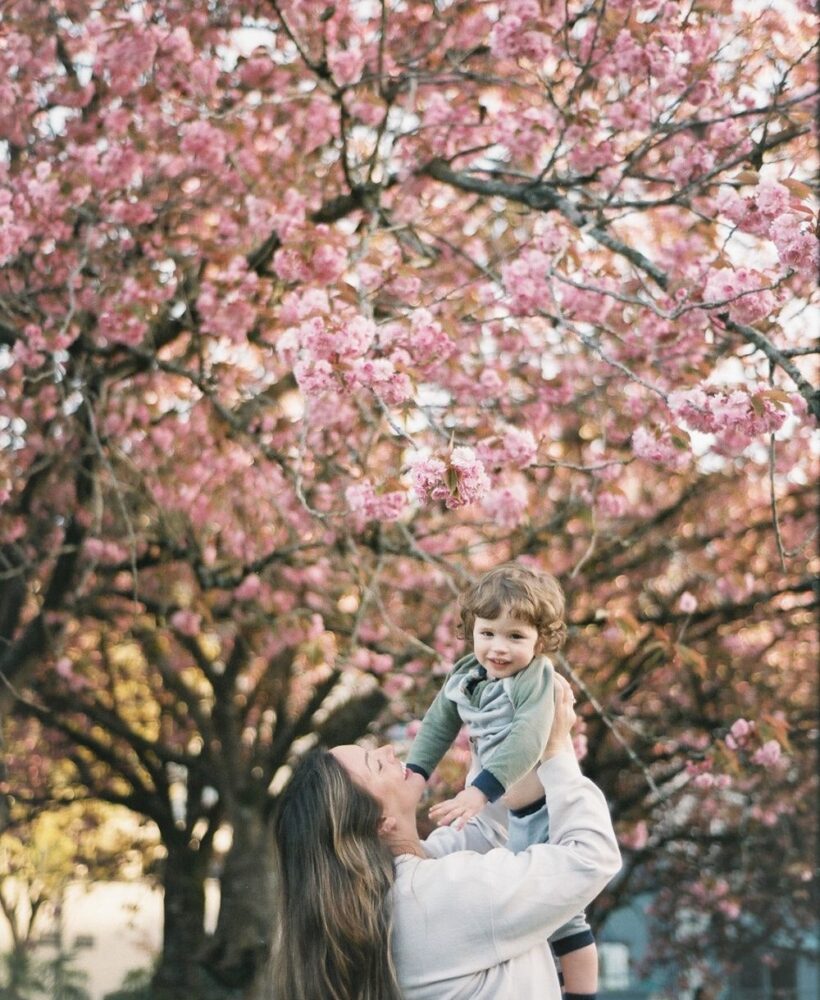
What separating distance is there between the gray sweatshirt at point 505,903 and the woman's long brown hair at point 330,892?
5 centimetres

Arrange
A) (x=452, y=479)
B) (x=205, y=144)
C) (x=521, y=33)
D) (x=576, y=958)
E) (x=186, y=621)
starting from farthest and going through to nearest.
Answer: (x=186, y=621)
(x=205, y=144)
(x=521, y=33)
(x=452, y=479)
(x=576, y=958)

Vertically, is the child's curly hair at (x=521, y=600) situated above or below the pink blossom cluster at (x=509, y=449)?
below

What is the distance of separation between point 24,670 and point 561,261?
3.56 m

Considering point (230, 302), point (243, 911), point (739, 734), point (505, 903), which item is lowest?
point (505, 903)

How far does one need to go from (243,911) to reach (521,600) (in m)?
7.19

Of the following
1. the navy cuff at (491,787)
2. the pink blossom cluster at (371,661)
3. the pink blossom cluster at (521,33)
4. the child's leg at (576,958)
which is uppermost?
the pink blossom cluster at (521,33)

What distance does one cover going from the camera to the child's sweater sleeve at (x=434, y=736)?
273cm

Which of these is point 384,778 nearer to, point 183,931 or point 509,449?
point 509,449

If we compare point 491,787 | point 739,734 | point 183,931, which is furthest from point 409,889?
point 183,931

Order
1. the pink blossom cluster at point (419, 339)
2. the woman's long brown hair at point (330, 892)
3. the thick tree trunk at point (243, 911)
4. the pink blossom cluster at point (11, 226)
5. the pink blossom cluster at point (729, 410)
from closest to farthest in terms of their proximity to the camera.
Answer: the woman's long brown hair at point (330, 892), the pink blossom cluster at point (729, 410), the pink blossom cluster at point (419, 339), the pink blossom cluster at point (11, 226), the thick tree trunk at point (243, 911)

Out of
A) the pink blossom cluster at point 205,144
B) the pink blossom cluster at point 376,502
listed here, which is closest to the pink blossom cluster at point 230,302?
the pink blossom cluster at point 205,144

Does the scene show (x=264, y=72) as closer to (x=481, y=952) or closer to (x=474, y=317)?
(x=474, y=317)

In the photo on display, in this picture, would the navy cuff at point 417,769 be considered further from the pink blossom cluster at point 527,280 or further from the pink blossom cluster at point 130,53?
the pink blossom cluster at point 130,53

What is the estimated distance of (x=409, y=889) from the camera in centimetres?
246
